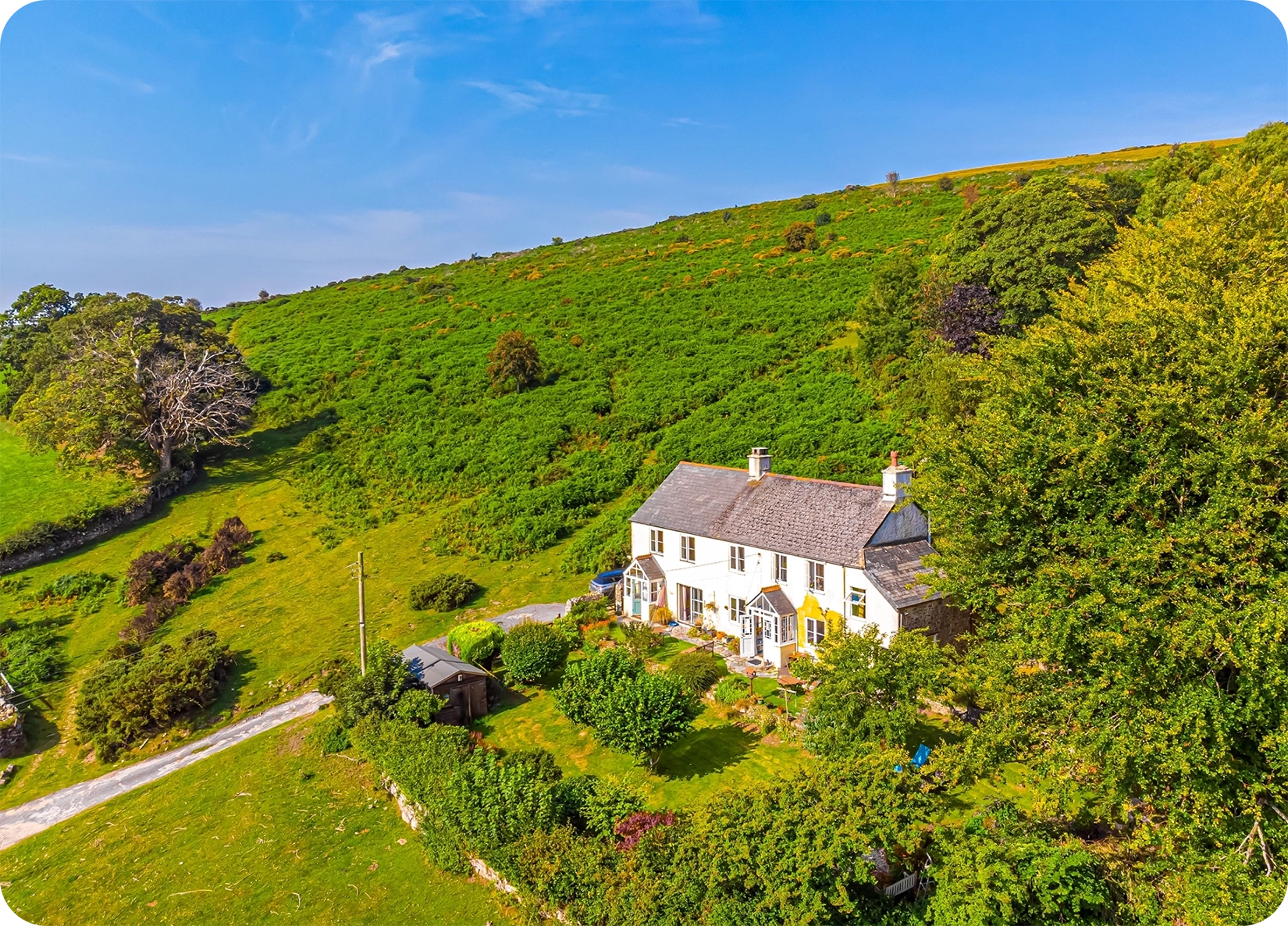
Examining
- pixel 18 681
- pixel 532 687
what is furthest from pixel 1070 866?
pixel 18 681

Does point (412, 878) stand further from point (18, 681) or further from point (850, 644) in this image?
point (18, 681)

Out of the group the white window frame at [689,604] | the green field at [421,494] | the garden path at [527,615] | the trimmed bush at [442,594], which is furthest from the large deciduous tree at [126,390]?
the white window frame at [689,604]

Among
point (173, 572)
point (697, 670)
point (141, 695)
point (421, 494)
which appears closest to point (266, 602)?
point (173, 572)

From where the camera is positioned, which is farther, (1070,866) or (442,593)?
(442,593)

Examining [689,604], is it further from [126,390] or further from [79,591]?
[126,390]

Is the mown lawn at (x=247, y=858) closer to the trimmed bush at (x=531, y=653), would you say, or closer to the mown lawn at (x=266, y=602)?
the mown lawn at (x=266, y=602)

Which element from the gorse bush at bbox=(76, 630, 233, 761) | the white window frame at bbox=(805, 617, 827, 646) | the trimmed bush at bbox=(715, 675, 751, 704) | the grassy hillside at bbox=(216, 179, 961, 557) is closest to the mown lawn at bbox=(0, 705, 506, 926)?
the gorse bush at bbox=(76, 630, 233, 761)
